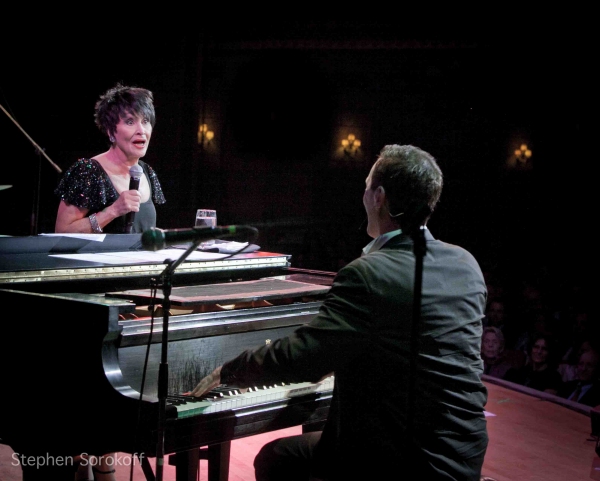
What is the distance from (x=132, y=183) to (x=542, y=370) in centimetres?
393

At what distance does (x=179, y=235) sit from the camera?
1.90m

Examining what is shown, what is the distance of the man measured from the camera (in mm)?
1946

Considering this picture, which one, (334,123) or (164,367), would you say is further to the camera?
(334,123)

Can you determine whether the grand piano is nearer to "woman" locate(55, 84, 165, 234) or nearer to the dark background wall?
"woman" locate(55, 84, 165, 234)

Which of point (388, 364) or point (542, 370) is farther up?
point (388, 364)

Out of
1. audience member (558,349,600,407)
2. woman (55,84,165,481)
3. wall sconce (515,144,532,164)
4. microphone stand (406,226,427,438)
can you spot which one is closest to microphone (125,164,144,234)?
woman (55,84,165,481)

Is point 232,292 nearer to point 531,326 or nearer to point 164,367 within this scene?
point 164,367

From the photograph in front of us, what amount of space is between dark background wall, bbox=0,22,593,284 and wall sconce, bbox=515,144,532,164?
0.10 metres

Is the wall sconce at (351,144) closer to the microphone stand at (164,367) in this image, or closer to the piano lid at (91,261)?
the piano lid at (91,261)

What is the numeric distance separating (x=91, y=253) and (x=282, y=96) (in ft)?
29.2

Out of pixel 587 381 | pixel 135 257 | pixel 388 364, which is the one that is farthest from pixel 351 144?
pixel 388 364

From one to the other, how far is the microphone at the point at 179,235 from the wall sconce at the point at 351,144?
9.22 metres

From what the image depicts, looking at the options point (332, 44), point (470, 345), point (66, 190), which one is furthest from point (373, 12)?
point (470, 345)

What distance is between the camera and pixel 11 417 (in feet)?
7.18
